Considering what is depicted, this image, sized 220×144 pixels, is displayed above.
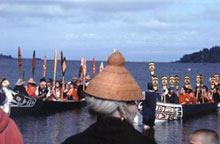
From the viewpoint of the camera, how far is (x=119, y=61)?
3.68 metres

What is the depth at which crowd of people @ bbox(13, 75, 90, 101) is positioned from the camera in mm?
23409

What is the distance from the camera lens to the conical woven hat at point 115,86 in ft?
11.4

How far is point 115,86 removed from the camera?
138 inches

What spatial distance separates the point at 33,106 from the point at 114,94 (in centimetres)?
2090

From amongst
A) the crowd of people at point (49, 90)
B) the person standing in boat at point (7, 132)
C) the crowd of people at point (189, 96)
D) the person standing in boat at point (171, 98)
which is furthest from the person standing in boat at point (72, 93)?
the person standing in boat at point (7, 132)

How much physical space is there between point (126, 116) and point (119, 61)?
15.7 inches

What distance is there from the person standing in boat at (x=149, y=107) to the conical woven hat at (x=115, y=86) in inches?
542

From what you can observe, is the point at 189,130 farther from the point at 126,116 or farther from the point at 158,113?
the point at 126,116

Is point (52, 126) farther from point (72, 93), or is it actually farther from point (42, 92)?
point (72, 93)

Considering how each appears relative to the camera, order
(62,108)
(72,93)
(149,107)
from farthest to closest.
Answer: (72,93) → (62,108) → (149,107)

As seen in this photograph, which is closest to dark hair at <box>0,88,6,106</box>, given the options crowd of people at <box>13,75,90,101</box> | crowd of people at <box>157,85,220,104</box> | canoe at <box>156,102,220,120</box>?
crowd of people at <box>13,75,90,101</box>

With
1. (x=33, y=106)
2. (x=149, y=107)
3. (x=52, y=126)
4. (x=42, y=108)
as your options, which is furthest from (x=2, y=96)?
(x=42, y=108)

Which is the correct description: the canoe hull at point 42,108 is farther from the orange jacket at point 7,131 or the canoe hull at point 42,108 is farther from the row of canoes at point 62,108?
the orange jacket at point 7,131

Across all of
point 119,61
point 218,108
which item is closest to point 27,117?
point 218,108
